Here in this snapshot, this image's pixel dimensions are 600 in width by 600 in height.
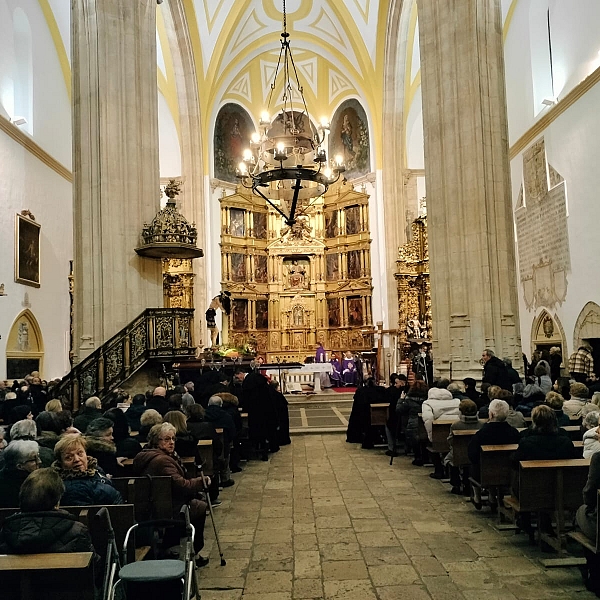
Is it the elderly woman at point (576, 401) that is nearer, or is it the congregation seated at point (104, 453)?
the congregation seated at point (104, 453)

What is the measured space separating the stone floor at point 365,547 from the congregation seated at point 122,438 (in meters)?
1.07

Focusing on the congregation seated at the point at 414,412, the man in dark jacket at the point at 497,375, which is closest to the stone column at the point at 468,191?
the man in dark jacket at the point at 497,375

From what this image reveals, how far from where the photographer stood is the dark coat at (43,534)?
312cm

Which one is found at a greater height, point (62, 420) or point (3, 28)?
point (3, 28)

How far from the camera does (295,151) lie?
14648mm

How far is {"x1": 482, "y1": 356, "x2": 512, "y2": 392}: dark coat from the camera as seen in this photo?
32.9 feet

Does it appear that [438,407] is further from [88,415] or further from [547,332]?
[547,332]

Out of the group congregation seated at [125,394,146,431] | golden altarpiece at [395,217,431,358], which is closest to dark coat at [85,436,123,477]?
congregation seated at [125,394,146,431]

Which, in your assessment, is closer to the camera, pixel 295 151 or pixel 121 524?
pixel 121 524

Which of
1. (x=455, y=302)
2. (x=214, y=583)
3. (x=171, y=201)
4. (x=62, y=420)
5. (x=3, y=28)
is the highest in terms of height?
(x=3, y=28)

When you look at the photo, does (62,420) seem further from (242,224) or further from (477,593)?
(242,224)

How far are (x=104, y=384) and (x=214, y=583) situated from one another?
710 cm

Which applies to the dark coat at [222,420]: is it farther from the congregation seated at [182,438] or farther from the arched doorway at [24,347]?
the arched doorway at [24,347]

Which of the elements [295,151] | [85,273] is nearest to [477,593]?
[85,273]
